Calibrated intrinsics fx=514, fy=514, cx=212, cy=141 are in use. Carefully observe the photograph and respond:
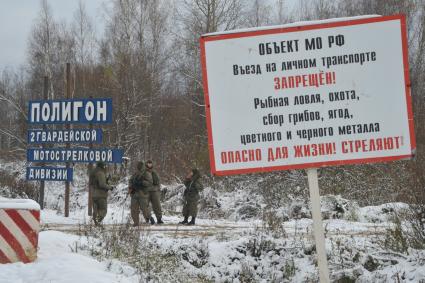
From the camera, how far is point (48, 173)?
15797mm

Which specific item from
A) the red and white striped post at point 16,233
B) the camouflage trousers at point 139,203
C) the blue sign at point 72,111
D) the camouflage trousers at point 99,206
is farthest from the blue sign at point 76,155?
the red and white striped post at point 16,233

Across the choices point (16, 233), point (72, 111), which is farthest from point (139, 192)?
point (16, 233)

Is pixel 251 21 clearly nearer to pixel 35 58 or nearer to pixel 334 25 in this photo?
pixel 35 58

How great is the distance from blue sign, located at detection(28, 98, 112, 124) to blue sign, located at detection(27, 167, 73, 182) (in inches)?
57.1

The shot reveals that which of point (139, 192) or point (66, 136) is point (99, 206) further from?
point (66, 136)

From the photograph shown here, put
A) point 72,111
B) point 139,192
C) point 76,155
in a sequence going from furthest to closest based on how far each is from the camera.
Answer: point 72,111, point 76,155, point 139,192

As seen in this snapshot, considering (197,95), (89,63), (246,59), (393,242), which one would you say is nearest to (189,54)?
(197,95)

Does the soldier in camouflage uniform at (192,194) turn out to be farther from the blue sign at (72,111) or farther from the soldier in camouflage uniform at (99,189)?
the blue sign at (72,111)

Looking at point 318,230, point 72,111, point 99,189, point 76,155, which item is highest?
point 72,111

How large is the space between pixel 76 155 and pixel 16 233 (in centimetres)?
923

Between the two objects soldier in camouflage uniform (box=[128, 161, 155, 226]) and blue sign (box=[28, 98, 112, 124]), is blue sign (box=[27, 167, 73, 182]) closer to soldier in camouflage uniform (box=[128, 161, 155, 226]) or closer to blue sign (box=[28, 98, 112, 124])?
blue sign (box=[28, 98, 112, 124])

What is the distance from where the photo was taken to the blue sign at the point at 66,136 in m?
15.6

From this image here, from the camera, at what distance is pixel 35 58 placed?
39219 mm

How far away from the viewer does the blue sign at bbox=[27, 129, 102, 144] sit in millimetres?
15633
